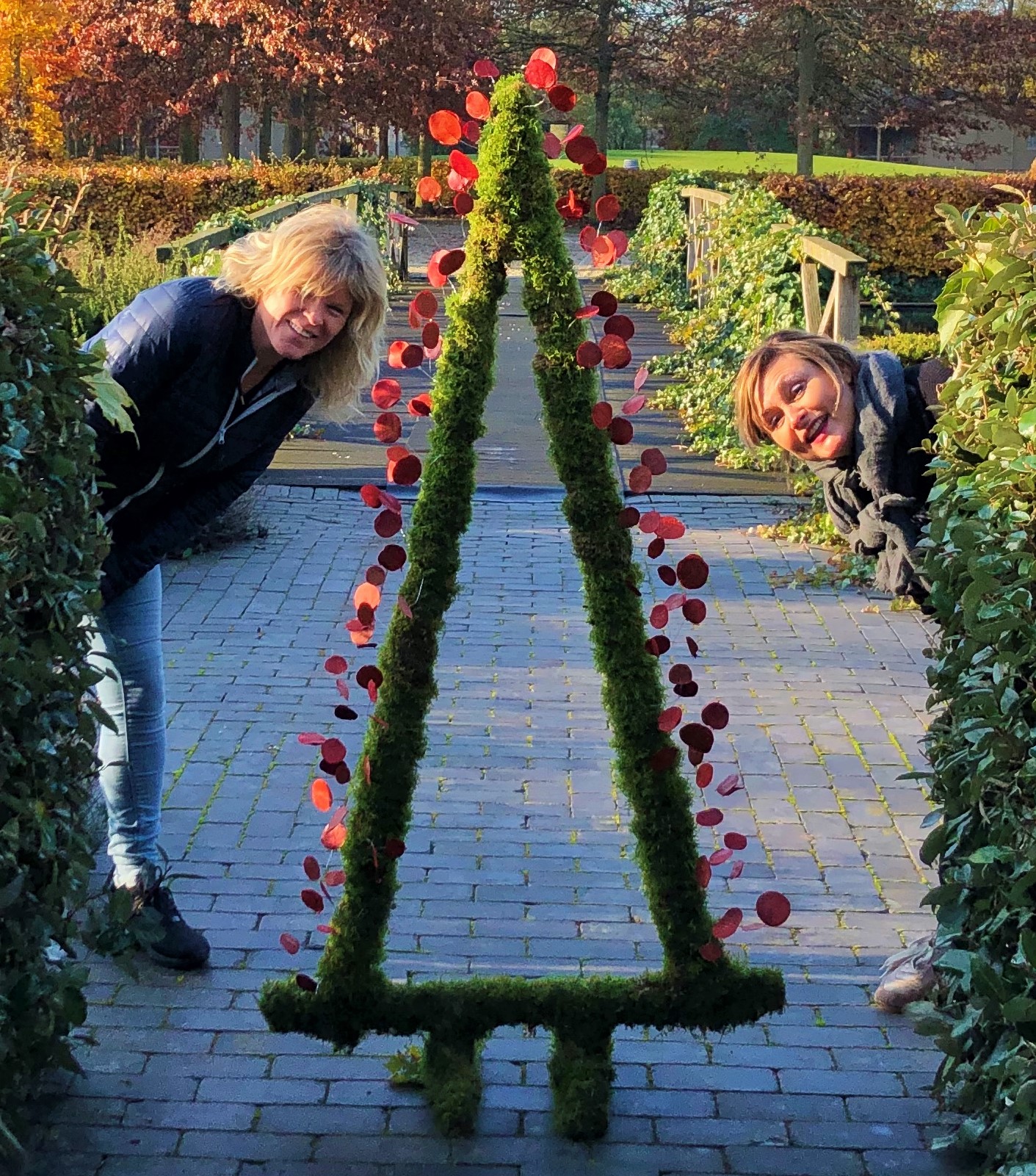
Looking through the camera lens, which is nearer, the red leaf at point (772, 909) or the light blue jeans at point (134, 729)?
the red leaf at point (772, 909)

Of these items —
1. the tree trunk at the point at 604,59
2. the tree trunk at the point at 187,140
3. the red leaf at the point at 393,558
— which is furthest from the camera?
the tree trunk at the point at 604,59

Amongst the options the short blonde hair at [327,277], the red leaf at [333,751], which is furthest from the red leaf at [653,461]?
the short blonde hair at [327,277]

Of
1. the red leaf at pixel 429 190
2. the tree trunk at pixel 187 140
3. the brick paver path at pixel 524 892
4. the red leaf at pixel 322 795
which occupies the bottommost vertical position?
the brick paver path at pixel 524 892

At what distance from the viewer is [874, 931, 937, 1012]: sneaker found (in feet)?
11.4

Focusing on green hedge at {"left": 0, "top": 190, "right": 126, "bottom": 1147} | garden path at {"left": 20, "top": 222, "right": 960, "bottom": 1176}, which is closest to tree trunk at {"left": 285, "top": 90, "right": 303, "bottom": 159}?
garden path at {"left": 20, "top": 222, "right": 960, "bottom": 1176}

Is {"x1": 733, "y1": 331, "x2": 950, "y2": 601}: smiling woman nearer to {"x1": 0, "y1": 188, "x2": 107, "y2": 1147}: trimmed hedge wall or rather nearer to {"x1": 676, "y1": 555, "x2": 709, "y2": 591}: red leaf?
{"x1": 676, "y1": 555, "x2": 709, "y2": 591}: red leaf

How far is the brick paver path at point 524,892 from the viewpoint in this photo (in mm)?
2984

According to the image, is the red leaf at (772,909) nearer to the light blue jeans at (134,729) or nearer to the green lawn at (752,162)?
the light blue jeans at (134,729)

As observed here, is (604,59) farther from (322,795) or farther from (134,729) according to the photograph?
(322,795)

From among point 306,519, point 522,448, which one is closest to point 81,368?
point 306,519

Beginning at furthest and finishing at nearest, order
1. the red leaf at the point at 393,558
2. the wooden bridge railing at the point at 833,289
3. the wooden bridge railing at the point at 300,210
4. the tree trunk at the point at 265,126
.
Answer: the tree trunk at the point at 265,126 → the wooden bridge railing at the point at 300,210 → the wooden bridge railing at the point at 833,289 → the red leaf at the point at 393,558

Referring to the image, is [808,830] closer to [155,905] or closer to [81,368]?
[155,905]

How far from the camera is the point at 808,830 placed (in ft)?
14.7

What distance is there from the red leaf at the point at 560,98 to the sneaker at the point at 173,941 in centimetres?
211
